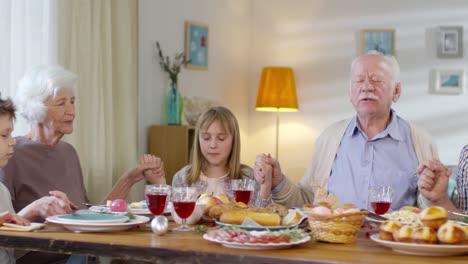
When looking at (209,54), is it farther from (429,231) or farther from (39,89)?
(429,231)

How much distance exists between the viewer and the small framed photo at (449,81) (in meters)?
6.15

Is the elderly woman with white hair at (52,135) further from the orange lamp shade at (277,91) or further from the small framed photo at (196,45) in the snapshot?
the orange lamp shade at (277,91)

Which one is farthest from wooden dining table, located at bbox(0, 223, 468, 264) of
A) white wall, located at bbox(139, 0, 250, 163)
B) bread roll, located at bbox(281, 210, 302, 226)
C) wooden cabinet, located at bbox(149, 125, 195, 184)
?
white wall, located at bbox(139, 0, 250, 163)

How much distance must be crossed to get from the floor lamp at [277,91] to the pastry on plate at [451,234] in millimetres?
4559

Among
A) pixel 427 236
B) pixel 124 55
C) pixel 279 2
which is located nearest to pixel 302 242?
pixel 427 236

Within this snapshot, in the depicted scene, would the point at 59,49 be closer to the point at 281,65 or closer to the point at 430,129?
the point at 281,65

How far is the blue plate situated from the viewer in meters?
2.07

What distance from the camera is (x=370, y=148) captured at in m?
3.17

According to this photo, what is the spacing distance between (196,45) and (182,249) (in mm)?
4218

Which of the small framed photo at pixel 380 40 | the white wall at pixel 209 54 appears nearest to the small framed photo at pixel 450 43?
the small framed photo at pixel 380 40

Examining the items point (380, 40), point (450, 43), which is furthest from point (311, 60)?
point (450, 43)

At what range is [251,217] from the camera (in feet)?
6.70

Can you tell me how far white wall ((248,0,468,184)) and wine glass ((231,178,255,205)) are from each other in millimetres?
4026

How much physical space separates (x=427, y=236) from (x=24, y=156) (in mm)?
1733
